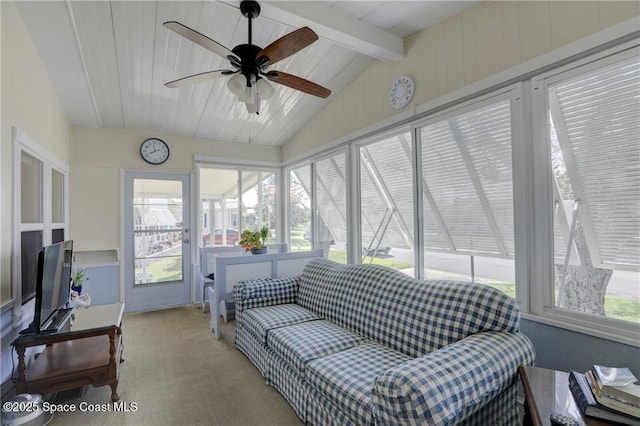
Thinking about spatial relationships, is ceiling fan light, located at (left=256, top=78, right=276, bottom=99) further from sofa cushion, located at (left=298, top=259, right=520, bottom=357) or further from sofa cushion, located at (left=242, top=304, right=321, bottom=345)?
sofa cushion, located at (left=242, top=304, right=321, bottom=345)

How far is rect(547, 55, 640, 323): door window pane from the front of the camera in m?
1.60

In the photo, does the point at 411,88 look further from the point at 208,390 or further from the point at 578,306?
the point at 208,390

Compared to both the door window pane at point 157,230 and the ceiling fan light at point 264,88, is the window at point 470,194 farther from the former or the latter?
the door window pane at point 157,230

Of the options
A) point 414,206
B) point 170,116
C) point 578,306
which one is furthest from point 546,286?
point 170,116

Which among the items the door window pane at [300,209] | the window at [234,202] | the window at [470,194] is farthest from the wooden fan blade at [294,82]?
the window at [234,202]

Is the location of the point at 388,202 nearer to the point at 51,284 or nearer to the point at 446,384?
the point at 446,384

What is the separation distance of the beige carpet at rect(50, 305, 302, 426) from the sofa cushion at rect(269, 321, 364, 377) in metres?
0.38

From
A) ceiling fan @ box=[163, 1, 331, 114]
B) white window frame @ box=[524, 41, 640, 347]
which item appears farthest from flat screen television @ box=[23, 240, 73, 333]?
white window frame @ box=[524, 41, 640, 347]

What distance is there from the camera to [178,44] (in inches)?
104

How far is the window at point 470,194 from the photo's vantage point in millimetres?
2168

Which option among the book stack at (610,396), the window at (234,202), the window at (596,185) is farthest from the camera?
the window at (234,202)

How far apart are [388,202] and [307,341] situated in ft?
5.72

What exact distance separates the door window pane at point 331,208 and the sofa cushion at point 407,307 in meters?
1.14

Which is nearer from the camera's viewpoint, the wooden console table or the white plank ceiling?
the wooden console table
